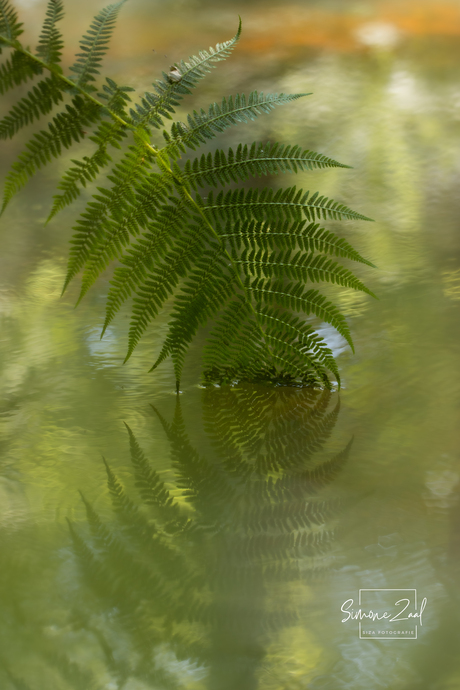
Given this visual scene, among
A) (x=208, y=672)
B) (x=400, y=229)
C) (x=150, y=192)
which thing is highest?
(x=150, y=192)

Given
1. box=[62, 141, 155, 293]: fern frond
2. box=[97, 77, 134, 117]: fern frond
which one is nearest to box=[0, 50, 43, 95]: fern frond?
box=[97, 77, 134, 117]: fern frond

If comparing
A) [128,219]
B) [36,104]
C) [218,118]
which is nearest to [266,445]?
[128,219]

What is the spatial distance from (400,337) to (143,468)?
1.78ft

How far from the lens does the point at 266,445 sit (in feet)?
2.58

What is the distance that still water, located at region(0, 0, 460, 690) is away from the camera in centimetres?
50

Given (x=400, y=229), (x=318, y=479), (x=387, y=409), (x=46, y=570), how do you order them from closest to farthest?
(x=46, y=570) < (x=318, y=479) < (x=387, y=409) < (x=400, y=229)

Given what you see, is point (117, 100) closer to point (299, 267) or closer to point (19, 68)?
point (19, 68)

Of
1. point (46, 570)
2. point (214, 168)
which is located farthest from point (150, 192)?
point (46, 570)

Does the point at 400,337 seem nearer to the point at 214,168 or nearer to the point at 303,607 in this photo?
the point at 214,168

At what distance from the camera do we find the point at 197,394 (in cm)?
94

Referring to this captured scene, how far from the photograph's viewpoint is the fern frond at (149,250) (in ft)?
2.83

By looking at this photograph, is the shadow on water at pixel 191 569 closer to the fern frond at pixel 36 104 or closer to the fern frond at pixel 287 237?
the fern frond at pixel 287 237

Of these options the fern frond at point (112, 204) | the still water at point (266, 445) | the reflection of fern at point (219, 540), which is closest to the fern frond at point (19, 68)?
the fern frond at point (112, 204)

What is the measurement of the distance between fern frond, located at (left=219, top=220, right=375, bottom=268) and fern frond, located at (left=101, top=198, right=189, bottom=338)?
8 centimetres
